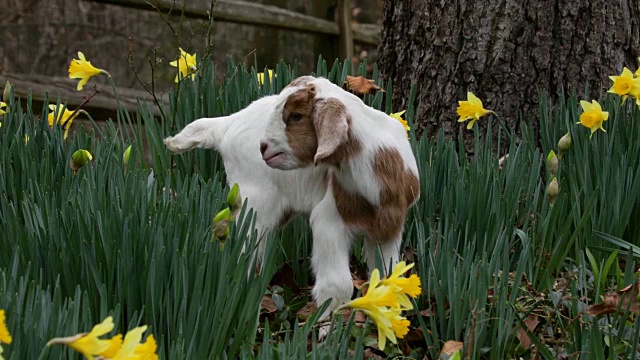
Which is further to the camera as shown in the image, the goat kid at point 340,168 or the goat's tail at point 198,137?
the goat's tail at point 198,137

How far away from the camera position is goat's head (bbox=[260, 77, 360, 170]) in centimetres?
240

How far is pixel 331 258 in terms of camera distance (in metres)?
2.42

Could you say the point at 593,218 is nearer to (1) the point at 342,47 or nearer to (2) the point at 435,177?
(2) the point at 435,177

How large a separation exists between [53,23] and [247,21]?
4.68ft

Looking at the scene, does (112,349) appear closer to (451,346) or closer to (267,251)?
(267,251)

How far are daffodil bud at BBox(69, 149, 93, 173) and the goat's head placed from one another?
552 mm

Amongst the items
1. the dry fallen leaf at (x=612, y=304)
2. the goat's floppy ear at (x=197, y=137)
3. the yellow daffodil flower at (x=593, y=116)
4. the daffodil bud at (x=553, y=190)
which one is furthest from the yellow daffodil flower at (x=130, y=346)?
the yellow daffodil flower at (x=593, y=116)

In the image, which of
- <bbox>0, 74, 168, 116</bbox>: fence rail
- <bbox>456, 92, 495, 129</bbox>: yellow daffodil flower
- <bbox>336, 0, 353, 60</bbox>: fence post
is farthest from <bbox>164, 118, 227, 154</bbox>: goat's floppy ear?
<bbox>336, 0, 353, 60</bbox>: fence post

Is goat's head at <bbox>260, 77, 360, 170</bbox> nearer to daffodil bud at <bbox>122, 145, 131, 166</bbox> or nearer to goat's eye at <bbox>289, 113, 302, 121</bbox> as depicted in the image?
goat's eye at <bbox>289, 113, 302, 121</bbox>

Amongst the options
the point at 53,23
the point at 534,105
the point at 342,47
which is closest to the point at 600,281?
the point at 534,105

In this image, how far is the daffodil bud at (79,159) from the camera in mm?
2734

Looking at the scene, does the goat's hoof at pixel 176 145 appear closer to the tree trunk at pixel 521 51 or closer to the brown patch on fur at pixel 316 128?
the brown patch on fur at pixel 316 128

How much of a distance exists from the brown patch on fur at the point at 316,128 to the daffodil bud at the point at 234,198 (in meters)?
0.19

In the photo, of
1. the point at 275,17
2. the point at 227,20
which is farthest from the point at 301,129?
the point at 275,17
